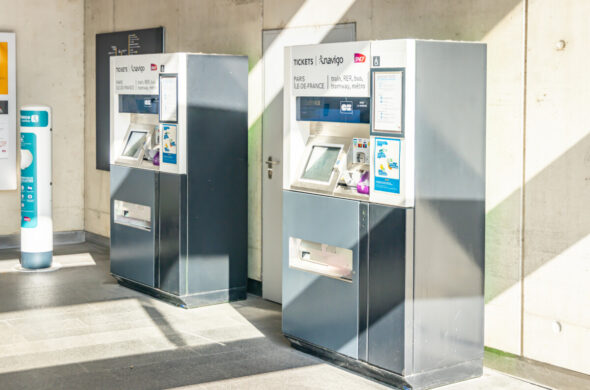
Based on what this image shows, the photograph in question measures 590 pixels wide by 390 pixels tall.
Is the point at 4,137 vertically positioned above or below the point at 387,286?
above

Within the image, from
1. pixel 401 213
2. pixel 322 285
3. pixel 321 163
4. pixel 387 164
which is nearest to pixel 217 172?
pixel 321 163

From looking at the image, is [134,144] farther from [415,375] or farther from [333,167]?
[415,375]

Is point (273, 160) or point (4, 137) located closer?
point (273, 160)

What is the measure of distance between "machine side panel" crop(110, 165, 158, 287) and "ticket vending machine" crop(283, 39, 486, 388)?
187cm

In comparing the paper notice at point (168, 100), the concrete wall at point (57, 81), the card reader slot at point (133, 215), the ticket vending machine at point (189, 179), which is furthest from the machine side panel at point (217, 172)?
the concrete wall at point (57, 81)

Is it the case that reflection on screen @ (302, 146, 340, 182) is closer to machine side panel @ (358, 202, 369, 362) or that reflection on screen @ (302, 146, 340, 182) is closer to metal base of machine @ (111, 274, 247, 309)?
machine side panel @ (358, 202, 369, 362)

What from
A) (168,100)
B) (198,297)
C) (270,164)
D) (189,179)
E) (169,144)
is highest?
(168,100)

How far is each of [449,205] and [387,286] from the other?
0.55 meters

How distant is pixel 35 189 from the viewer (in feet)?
24.8

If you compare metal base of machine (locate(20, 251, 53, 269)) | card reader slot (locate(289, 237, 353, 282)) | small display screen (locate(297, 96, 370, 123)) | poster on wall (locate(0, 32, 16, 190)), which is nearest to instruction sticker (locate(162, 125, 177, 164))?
small display screen (locate(297, 96, 370, 123))

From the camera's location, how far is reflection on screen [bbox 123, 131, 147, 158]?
6785 millimetres

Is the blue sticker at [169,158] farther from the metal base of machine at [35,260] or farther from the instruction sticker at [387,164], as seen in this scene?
the instruction sticker at [387,164]

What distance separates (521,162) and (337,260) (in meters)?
1.20

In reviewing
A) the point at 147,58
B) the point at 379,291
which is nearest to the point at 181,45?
the point at 147,58
